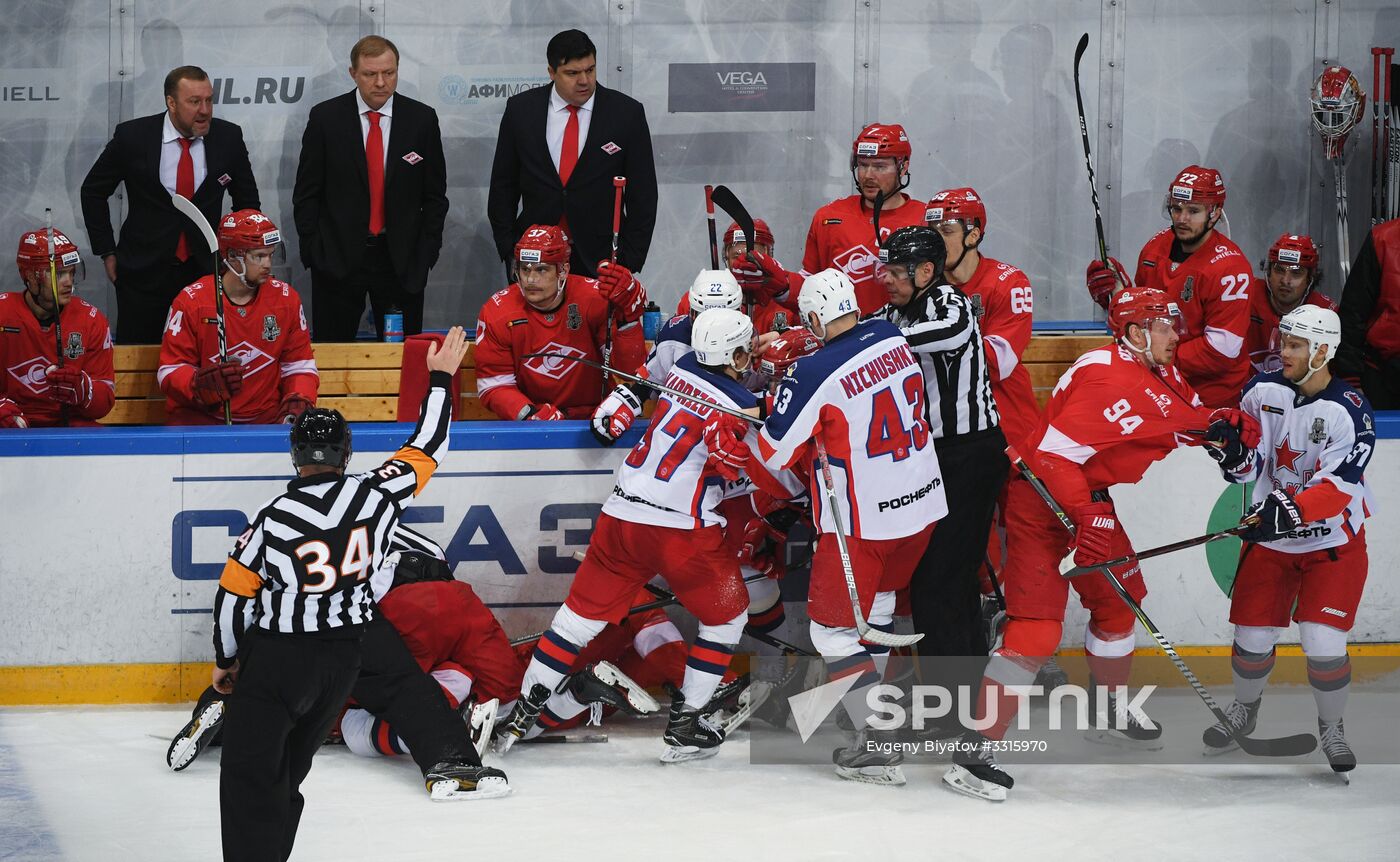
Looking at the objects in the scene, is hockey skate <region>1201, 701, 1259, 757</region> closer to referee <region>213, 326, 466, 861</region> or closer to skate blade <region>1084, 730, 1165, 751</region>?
skate blade <region>1084, 730, 1165, 751</region>

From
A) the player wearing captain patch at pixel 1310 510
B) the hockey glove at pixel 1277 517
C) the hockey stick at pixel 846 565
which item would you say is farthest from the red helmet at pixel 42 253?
the hockey glove at pixel 1277 517

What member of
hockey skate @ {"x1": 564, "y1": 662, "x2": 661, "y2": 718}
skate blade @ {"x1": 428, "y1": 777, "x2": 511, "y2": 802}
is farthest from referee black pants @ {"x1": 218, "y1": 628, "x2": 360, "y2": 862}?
hockey skate @ {"x1": 564, "y1": 662, "x2": 661, "y2": 718}

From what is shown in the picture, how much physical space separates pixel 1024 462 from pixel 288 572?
2128mm

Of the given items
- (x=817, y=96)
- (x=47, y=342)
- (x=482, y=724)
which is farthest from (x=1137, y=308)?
(x=47, y=342)

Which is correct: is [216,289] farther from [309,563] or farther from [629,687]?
[309,563]

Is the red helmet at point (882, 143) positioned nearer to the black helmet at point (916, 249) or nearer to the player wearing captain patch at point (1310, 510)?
the black helmet at point (916, 249)

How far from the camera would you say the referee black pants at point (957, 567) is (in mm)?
4582

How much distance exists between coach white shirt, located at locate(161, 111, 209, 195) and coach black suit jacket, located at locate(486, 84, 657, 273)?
1.22 metres

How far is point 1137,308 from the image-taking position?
4.48 m

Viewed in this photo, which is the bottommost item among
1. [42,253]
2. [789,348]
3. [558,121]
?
[789,348]

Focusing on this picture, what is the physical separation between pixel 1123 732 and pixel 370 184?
3742 millimetres

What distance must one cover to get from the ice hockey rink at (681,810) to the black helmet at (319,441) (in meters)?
1.05

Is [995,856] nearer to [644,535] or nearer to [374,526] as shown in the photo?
[644,535]

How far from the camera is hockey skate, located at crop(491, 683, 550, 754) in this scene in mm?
4582
